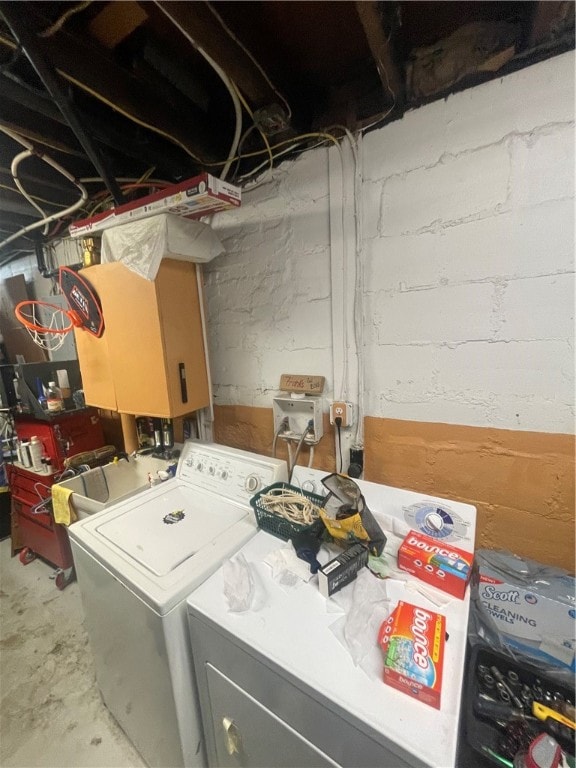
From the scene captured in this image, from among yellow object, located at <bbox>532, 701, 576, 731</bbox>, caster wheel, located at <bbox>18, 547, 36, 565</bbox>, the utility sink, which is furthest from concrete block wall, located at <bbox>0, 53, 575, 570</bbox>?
caster wheel, located at <bbox>18, 547, 36, 565</bbox>

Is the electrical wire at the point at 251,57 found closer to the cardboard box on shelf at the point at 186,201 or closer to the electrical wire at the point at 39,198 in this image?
the cardboard box on shelf at the point at 186,201

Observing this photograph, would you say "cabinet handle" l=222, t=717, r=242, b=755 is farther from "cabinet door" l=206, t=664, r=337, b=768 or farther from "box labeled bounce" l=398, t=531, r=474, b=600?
"box labeled bounce" l=398, t=531, r=474, b=600

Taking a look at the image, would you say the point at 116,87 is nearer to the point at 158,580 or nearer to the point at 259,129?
the point at 259,129

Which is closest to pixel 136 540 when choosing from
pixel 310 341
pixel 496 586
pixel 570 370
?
pixel 310 341

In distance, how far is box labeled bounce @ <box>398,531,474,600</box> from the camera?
0.73 m

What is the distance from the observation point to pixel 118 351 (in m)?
1.36

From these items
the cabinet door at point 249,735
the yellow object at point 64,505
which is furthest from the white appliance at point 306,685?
the yellow object at point 64,505

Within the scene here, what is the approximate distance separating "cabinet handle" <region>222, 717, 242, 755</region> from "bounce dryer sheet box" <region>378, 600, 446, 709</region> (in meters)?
0.47

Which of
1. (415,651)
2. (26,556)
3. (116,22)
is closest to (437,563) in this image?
(415,651)

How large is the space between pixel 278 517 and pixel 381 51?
1.36 meters

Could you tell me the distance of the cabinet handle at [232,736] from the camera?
74cm

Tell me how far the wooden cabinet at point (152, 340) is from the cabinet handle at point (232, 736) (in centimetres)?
96

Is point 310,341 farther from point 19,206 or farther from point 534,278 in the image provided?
point 19,206

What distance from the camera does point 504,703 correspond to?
0.71 metres
